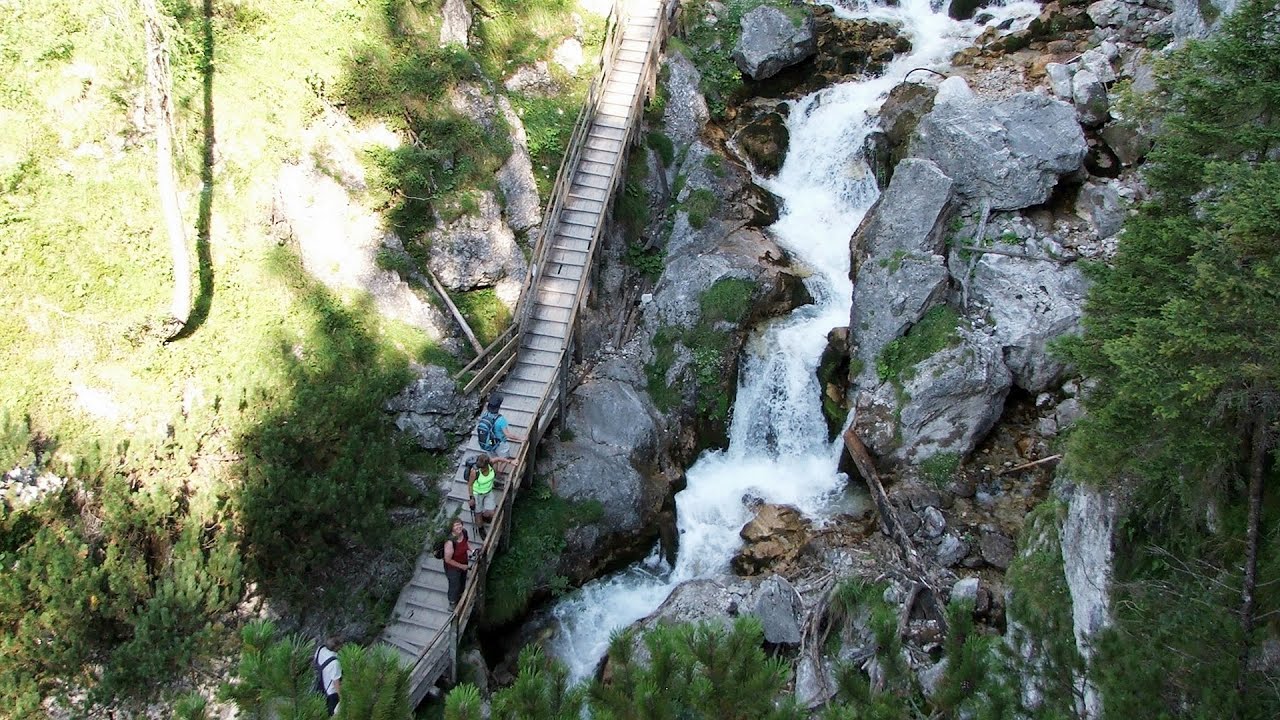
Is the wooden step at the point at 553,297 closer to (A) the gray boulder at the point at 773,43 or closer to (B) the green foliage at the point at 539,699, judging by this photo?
(A) the gray boulder at the point at 773,43

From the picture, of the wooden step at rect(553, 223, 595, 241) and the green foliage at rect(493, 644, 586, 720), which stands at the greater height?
the wooden step at rect(553, 223, 595, 241)

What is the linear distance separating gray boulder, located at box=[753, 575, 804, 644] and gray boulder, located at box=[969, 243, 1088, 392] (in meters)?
6.75

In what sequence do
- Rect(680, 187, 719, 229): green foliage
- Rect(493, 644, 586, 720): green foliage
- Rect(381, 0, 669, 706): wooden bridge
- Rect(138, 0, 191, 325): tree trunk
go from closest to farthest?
Rect(493, 644, 586, 720): green foliage → Rect(381, 0, 669, 706): wooden bridge → Rect(138, 0, 191, 325): tree trunk → Rect(680, 187, 719, 229): green foliage

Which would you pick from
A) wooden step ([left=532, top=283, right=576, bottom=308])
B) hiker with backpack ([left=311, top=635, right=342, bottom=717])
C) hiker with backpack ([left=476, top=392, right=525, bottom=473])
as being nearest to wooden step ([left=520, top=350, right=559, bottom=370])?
wooden step ([left=532, top=283, right=576, bottom=308])

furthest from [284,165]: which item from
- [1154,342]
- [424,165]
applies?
[1154,342]

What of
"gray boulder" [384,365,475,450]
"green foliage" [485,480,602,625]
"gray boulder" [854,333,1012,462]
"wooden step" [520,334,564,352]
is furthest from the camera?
"wooden step" [520,334,564,352]

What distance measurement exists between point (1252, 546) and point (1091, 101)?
14188 mm

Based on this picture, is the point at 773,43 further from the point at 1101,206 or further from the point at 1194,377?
the point at 1194,377

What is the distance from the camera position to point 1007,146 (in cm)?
1748

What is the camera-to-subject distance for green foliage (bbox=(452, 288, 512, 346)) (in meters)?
16.7

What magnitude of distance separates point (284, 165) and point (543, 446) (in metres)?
7.42

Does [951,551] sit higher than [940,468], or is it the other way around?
[940,468]

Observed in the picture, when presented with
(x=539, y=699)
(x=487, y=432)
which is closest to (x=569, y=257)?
(x=487, y=432)

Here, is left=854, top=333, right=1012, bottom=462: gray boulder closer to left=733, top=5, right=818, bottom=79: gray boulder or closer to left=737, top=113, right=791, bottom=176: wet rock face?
left=737, top=113, right=791, bottom=176: wet rock face
